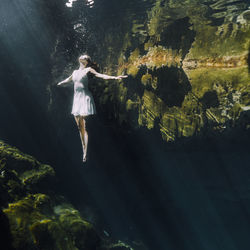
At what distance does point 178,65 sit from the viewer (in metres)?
5.88

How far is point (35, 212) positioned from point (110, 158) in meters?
5.71

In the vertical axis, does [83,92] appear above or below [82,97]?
above

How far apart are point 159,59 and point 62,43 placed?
5847mm

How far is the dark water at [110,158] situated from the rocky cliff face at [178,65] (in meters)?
0.77

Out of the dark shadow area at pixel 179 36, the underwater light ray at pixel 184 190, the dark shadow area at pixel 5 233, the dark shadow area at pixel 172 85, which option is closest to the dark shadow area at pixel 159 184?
the underwater light ray at pixel 184 190

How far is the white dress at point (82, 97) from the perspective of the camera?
507 cm

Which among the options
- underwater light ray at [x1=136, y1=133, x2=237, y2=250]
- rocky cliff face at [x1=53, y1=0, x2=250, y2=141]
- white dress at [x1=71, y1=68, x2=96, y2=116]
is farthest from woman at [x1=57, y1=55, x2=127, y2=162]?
underwater light ray at [x1=136, y1=133, x2=237, y2=250]

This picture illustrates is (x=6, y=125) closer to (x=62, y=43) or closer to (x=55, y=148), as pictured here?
(x=55, y=148)

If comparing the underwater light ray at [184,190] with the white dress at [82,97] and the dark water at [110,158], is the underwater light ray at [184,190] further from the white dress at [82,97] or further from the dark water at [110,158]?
the white dress at [82,97]

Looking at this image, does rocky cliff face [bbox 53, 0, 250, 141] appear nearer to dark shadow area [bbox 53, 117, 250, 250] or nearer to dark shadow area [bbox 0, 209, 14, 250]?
dark shadow area [bbox 53, 117, 250, 250]

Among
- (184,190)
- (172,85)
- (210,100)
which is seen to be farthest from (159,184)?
(210,100)

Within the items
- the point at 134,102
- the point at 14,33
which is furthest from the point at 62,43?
the point at 134,102

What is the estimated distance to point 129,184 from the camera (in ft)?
46.2

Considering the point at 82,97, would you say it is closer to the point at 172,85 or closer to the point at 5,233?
the point at 172,85
